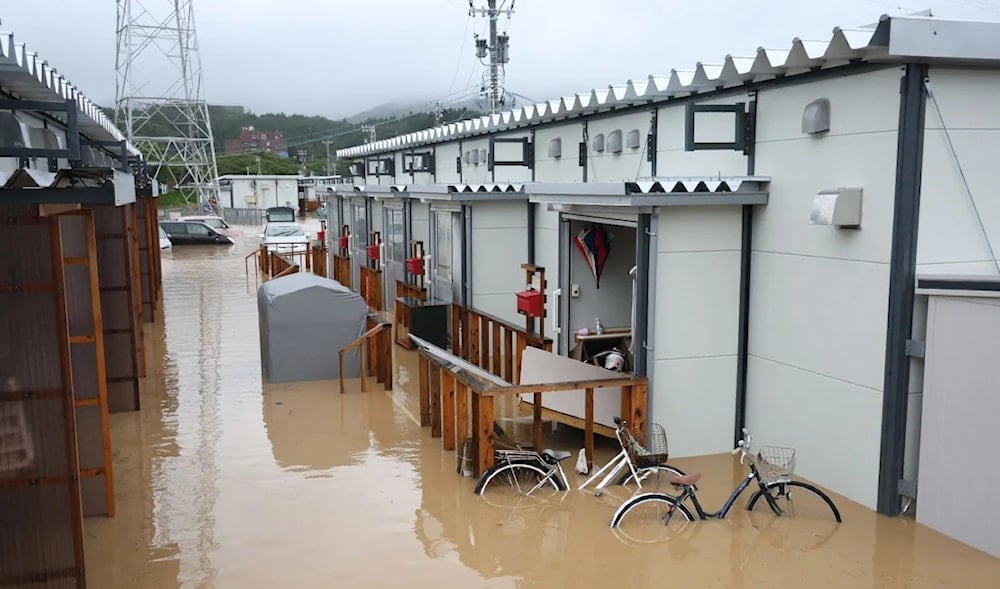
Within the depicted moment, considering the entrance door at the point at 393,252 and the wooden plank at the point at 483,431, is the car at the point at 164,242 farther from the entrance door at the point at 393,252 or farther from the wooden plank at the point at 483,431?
the wooden plank at the point at 483,431

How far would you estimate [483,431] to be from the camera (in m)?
7.94

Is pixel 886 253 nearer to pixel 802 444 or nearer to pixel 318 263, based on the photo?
pixel 802 444

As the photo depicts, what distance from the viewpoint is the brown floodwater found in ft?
20.2

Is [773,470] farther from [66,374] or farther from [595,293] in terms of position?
[66,374]

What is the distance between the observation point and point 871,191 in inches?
274

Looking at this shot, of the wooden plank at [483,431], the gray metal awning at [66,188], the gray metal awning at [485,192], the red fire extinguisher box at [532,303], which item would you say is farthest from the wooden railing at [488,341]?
the gray metal awning at [66,188]

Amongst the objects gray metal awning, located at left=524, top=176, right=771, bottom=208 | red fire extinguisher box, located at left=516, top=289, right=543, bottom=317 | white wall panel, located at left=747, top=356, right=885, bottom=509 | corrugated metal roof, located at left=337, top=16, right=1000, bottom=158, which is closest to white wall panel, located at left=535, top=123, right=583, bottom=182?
corrugated metal roof, located at left=337, top=16, right=1000, bottom=158

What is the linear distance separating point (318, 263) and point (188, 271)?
610 cm

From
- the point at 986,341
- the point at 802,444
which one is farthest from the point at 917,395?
the point at 802,444

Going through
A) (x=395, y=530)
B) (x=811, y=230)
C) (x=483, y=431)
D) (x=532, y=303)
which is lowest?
(x=395, y=530)

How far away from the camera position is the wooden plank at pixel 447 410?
859 cm

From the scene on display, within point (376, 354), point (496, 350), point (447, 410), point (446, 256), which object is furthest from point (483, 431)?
point (446, 256)

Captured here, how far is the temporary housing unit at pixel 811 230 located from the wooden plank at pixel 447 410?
1.85 m

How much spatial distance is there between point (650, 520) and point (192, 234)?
112ft
